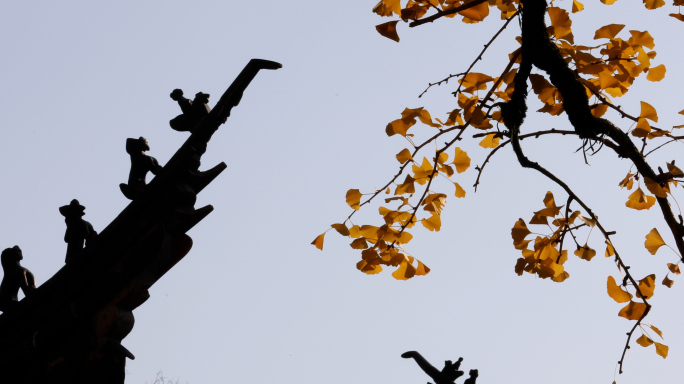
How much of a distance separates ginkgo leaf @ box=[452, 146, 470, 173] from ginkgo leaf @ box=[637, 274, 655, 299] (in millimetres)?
968

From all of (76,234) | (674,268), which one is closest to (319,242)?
(76,234)

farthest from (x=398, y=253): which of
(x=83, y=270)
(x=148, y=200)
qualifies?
(x=83, y=270)

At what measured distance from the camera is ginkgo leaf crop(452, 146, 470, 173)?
163 inches

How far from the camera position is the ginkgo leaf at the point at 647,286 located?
3616 millimetres

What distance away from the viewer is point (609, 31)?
146 inches

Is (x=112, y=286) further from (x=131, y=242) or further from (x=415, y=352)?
(x=415, y=352)

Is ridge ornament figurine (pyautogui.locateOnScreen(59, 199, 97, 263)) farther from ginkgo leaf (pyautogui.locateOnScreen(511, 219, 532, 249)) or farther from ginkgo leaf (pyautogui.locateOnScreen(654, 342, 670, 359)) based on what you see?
ginkgo leaf (pyautogui.locateOnScreen(654, 342, 670, 359))

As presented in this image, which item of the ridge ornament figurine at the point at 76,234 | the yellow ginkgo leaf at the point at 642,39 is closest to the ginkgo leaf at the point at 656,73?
the yellow ginkgo leaf at the point at 642,39

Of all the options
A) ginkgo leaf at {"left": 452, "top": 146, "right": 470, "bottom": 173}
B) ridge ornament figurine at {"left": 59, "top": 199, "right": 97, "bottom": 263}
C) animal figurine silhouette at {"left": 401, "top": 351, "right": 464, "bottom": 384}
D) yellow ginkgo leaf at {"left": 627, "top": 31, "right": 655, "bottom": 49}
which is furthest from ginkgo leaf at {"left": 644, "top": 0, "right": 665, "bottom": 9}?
ridge ornament figurine at {"left": 59, "top": 199, "right": 97, "bottom": 263}

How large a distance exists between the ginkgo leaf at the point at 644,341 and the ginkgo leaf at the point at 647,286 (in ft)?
0.56

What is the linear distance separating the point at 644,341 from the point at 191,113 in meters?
2.22

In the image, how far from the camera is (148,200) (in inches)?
156

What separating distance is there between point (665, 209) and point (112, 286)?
2.33 metres

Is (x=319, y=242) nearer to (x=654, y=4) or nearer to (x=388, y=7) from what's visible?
(x=388, y=7)
